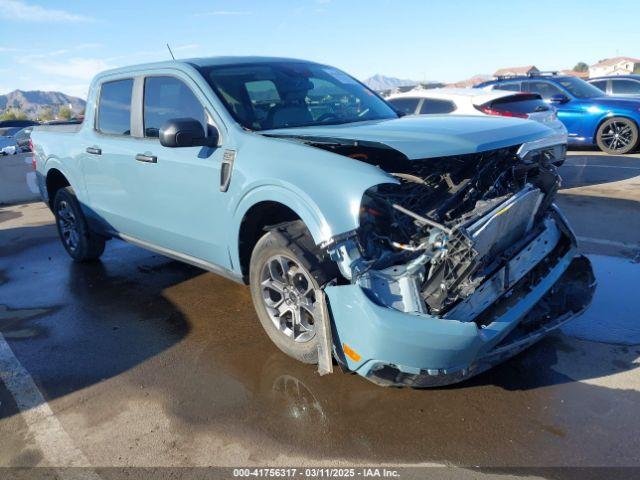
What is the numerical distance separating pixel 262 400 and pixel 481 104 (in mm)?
7035

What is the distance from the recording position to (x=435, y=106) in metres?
9.36

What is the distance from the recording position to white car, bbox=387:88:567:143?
8773mm

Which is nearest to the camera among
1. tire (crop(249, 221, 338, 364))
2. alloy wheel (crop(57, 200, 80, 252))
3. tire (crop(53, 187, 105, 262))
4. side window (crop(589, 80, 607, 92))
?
tire (crop(249, 221, 338, 364))

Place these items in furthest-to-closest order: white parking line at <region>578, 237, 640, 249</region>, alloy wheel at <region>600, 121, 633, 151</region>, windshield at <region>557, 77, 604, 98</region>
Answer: windshield at <region>557, 77, 604, 98</region>
alloy wheel at <region>600, 121, 633, 151</region>
white parking line at <region>578, 237, 640, 249</region>

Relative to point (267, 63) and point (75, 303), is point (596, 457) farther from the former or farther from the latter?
point (75, 303)

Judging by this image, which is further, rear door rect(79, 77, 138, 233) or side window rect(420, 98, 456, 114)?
side window rect(420, 98, 456, 114)

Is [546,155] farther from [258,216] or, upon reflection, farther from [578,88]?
[578,88]

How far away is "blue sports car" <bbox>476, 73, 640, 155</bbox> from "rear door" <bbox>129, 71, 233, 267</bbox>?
29.7 ft

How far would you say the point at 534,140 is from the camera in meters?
3.47

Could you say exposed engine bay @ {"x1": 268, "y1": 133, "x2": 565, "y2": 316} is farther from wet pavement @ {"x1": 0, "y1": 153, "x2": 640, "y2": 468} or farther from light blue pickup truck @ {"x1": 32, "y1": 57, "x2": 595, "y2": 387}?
wet pavement @ {"x1": 0, "y1": 153, "x2": 640, "y2": 468}

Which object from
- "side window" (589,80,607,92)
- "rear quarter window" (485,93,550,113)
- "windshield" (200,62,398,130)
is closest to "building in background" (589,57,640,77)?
"side window" (589,80,607,92)

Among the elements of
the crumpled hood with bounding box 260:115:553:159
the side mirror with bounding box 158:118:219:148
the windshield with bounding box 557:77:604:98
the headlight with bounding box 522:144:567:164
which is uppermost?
the side mirror with bounding box 158:118:219:148

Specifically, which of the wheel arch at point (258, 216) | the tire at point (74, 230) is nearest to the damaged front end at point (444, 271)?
the wheel arch at point (258, 216)

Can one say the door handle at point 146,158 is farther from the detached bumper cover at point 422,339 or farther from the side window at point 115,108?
the detached bumper cover at point 422,339
